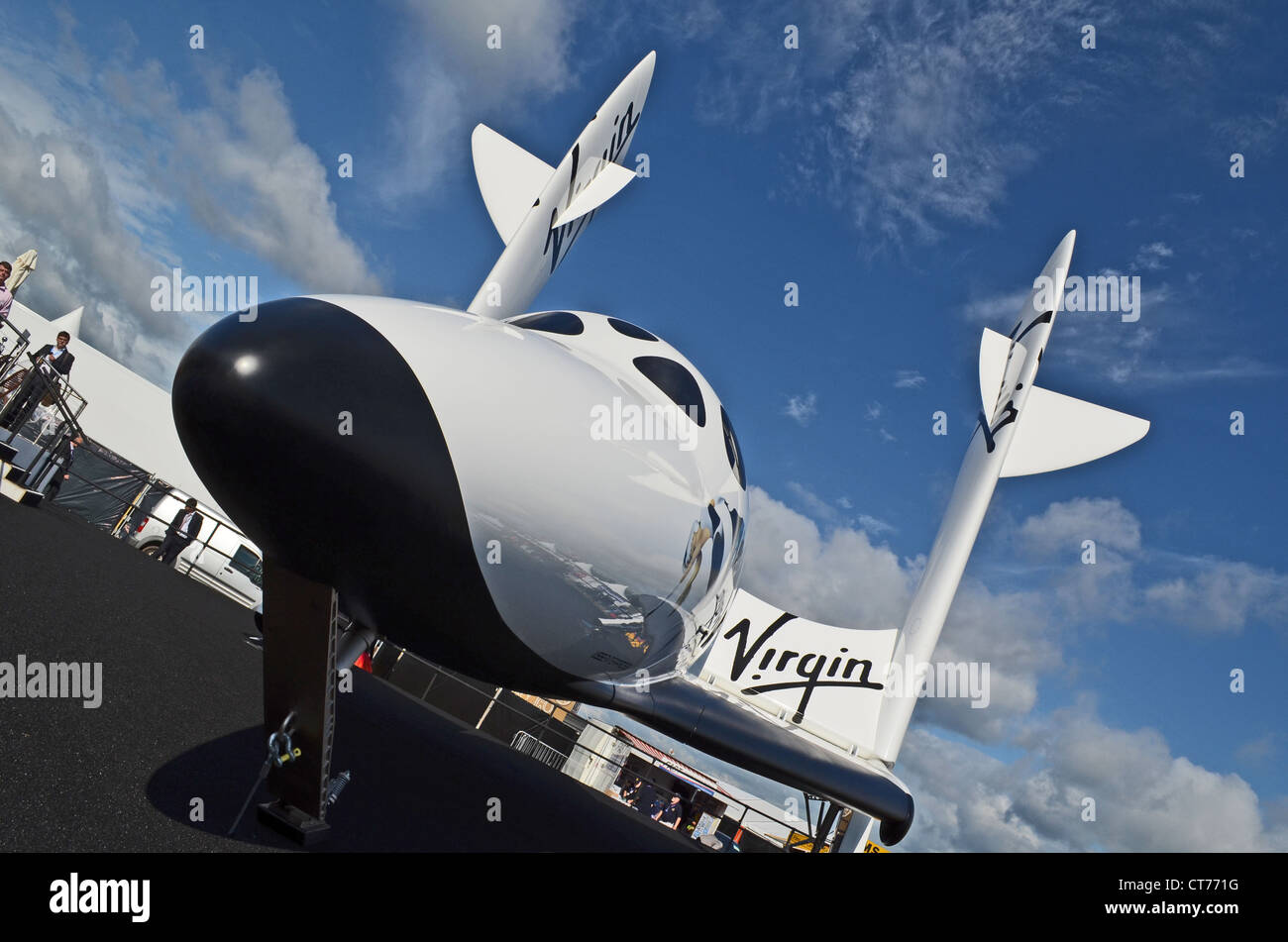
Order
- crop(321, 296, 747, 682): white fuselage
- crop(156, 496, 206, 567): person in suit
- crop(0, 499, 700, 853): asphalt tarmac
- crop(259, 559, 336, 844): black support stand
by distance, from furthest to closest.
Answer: crop(156, 496, 206, 567): person in suit → crop(0, 499, 700, 853): asphalt tarmac → crop(259, 559, 336, 844): black support stand → crop(321, 296, 747, 682): white fuselage

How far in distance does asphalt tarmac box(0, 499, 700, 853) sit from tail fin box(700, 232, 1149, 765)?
2201mm

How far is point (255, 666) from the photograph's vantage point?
806cm

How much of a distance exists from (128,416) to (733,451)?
77.1 feet

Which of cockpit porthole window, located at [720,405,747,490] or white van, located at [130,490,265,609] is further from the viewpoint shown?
white van, located at [130,490,265,609]

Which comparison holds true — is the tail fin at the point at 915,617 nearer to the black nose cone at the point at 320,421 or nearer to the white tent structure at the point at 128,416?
the black nose cone at the point at 320,421

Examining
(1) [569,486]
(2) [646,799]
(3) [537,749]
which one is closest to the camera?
(1) [569,486]

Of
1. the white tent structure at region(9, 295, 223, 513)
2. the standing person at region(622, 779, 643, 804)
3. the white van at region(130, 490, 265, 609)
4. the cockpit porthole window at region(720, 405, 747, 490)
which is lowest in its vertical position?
the standing person at region(622, 779, 643, 804)

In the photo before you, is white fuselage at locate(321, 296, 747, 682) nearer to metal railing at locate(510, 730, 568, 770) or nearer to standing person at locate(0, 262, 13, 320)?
standing person at locate(0, 262, 13, 320)

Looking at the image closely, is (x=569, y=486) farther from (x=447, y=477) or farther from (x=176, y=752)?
(x=176, y=752)

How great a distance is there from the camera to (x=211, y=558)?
15953 millimetres

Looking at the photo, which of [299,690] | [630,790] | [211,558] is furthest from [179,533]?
[299,690]

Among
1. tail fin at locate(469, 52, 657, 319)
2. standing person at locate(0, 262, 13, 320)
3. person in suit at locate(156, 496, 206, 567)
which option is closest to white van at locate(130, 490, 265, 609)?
person in suit at locate(156, 496, 206, 567)

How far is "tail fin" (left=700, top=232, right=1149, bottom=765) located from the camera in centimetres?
817
